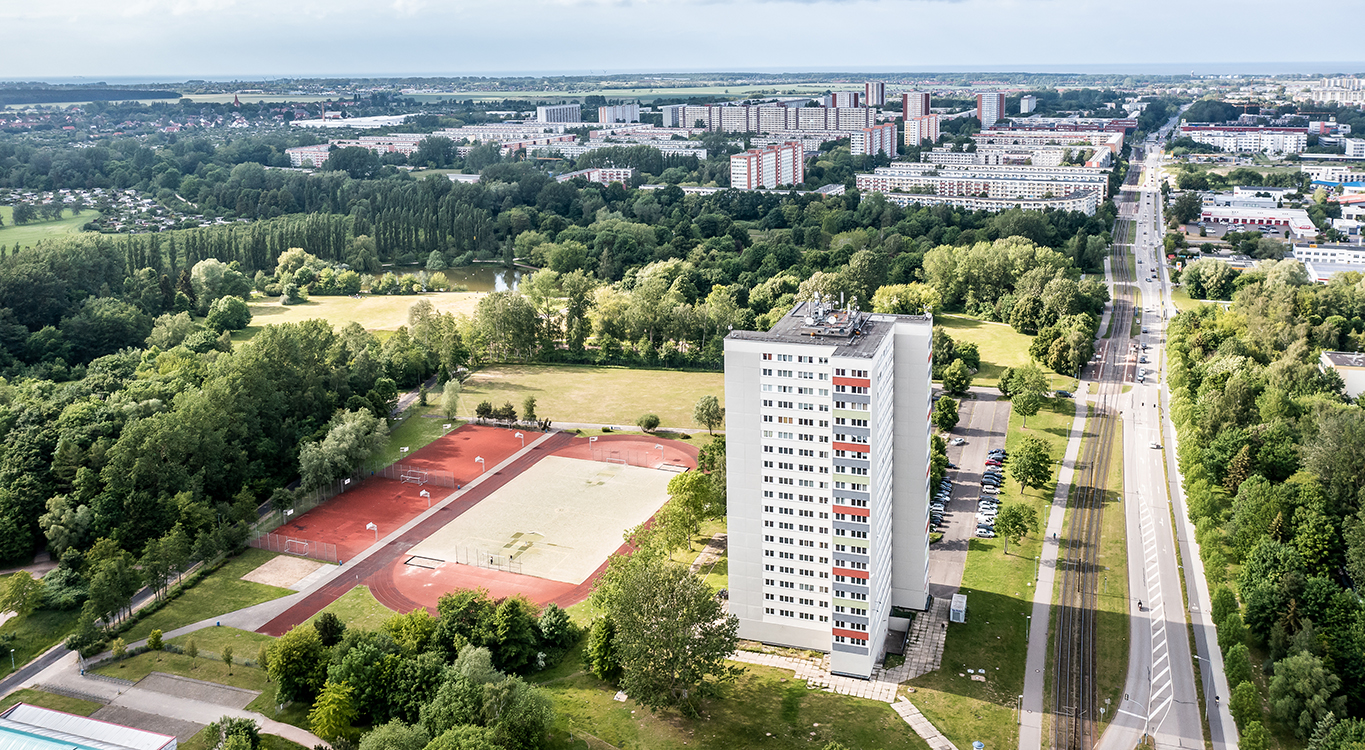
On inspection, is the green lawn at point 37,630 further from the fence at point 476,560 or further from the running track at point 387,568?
the fence at point 476,560

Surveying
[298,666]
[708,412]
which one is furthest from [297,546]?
[708,412]

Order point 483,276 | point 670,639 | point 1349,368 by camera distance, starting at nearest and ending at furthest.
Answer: point 670,639
point 1349,368
point 483,276

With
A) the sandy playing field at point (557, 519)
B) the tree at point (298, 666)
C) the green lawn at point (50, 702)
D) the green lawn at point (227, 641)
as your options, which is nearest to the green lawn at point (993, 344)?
the sandy playing field at point (557, 519)

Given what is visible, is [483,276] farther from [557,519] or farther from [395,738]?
[395,738]

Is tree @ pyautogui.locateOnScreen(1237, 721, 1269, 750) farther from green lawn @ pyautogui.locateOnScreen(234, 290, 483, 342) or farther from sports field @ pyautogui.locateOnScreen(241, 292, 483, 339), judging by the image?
green lawn @ pyautogui.locateOnScreen(234, 290, 483, 342)

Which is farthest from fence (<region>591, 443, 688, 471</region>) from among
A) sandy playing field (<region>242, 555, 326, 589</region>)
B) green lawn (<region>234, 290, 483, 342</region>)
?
green lawn (<region>234, 290, 483, 342</region>)

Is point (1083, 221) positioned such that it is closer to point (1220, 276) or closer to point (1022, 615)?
point (1220, 276)
